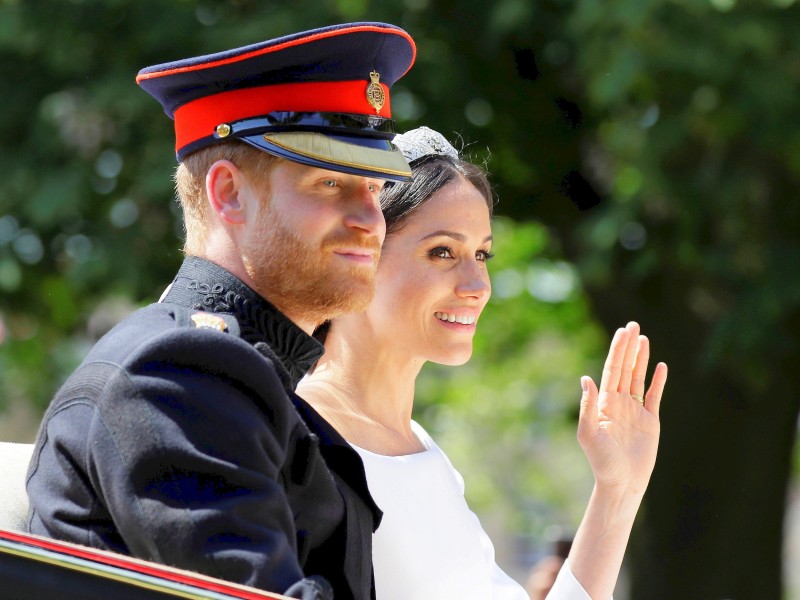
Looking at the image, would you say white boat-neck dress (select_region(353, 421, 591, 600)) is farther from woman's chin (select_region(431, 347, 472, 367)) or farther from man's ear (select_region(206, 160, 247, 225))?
man's ear (select_region(206, 160, 247, 225))

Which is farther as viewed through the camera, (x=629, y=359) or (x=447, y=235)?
(x=447, y=235)

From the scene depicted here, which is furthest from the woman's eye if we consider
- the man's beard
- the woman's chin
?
the man's beard

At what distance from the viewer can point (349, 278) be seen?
1989 mm

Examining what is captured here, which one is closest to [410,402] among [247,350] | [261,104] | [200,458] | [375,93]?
[375,93]

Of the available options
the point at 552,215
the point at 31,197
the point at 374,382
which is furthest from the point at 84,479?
the point at 552,215

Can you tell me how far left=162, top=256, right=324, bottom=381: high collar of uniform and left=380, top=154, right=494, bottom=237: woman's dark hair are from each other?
95cm

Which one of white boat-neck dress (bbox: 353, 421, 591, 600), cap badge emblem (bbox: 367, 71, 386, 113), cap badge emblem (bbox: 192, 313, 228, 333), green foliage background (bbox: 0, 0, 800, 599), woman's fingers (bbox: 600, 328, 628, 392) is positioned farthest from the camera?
green foliage background (bbox: 0, 0, 800, 599)

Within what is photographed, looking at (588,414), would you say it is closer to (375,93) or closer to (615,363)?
(615,363)

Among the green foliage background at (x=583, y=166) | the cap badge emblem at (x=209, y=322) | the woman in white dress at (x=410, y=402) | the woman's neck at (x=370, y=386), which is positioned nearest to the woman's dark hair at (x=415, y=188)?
the woman in white dress at (x=410, y=402)

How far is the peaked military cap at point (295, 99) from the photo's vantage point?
6.62 feet

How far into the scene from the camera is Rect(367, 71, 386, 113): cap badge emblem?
7.10ft

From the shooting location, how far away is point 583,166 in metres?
7.09

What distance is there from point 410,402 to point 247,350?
1281 mm

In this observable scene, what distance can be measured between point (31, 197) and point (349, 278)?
440 centimetres
